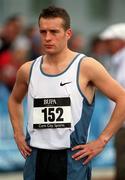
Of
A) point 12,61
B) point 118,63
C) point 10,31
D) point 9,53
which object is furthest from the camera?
point 10,31

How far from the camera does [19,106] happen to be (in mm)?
7246

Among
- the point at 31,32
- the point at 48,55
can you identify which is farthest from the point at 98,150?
the point at 31,32

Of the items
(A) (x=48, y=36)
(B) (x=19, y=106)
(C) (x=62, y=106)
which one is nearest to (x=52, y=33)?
(A) (x=48, y=36)

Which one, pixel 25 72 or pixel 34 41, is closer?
pixel 25 72

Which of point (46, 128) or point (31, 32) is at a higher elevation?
point (46, 128)

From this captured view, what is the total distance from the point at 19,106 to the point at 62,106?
0.63 metres

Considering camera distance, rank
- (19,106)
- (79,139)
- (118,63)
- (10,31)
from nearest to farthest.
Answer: (79,139) → (19,106) → (118,63) → (10,31)

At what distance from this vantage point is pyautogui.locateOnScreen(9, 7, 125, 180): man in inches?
263

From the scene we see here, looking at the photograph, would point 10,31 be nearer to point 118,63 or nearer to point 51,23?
point 118,63

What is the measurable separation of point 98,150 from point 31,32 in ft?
24.7

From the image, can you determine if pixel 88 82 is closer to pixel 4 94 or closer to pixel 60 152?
pixel 60 152

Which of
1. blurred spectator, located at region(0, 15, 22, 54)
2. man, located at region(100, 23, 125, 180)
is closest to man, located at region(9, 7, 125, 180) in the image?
man, located at region(100, 23, 125, 180)

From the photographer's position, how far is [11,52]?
42.4 ft

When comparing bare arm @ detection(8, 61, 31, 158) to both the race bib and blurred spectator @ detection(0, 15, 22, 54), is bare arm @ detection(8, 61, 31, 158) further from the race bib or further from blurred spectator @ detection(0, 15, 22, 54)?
blurred spectator @ detection(0, 15, 22, 54)
